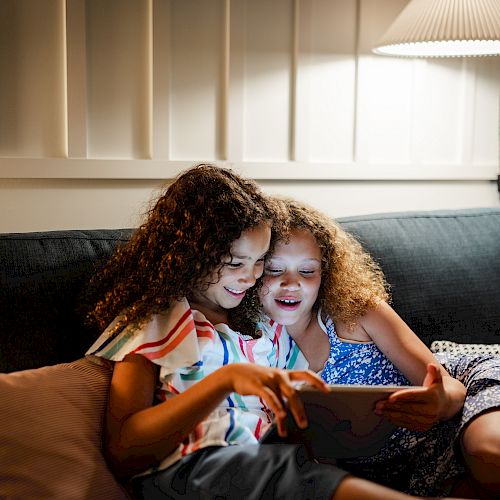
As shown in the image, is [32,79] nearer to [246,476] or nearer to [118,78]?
[118,78]

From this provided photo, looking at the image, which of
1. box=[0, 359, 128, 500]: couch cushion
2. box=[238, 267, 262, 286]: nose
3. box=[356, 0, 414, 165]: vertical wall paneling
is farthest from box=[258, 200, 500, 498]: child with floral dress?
box=[356, 0, 414, 165]: vertical wall paneling

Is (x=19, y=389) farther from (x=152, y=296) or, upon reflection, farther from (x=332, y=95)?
(x=332, y=95)

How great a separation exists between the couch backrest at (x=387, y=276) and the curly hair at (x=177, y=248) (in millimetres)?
72

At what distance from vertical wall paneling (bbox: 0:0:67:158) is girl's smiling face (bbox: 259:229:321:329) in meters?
0.62

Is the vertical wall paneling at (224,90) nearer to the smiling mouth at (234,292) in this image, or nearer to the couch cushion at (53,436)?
the smiling mouth at (234,292)

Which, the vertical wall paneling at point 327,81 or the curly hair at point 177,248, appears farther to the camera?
the vertical wall paneling at point 327,81

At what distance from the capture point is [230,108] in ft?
7.48

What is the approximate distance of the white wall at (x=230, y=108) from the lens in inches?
78.0

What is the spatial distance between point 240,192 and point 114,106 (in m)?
0.62

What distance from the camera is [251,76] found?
2.31 m

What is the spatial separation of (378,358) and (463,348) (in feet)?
0.85

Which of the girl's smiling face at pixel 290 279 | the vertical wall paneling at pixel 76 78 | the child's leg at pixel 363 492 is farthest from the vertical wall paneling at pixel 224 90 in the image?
the child's leg at pixel 363 492

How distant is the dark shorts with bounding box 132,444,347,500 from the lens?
1.30 metres

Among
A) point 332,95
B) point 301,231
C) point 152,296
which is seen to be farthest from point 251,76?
point 152,296
